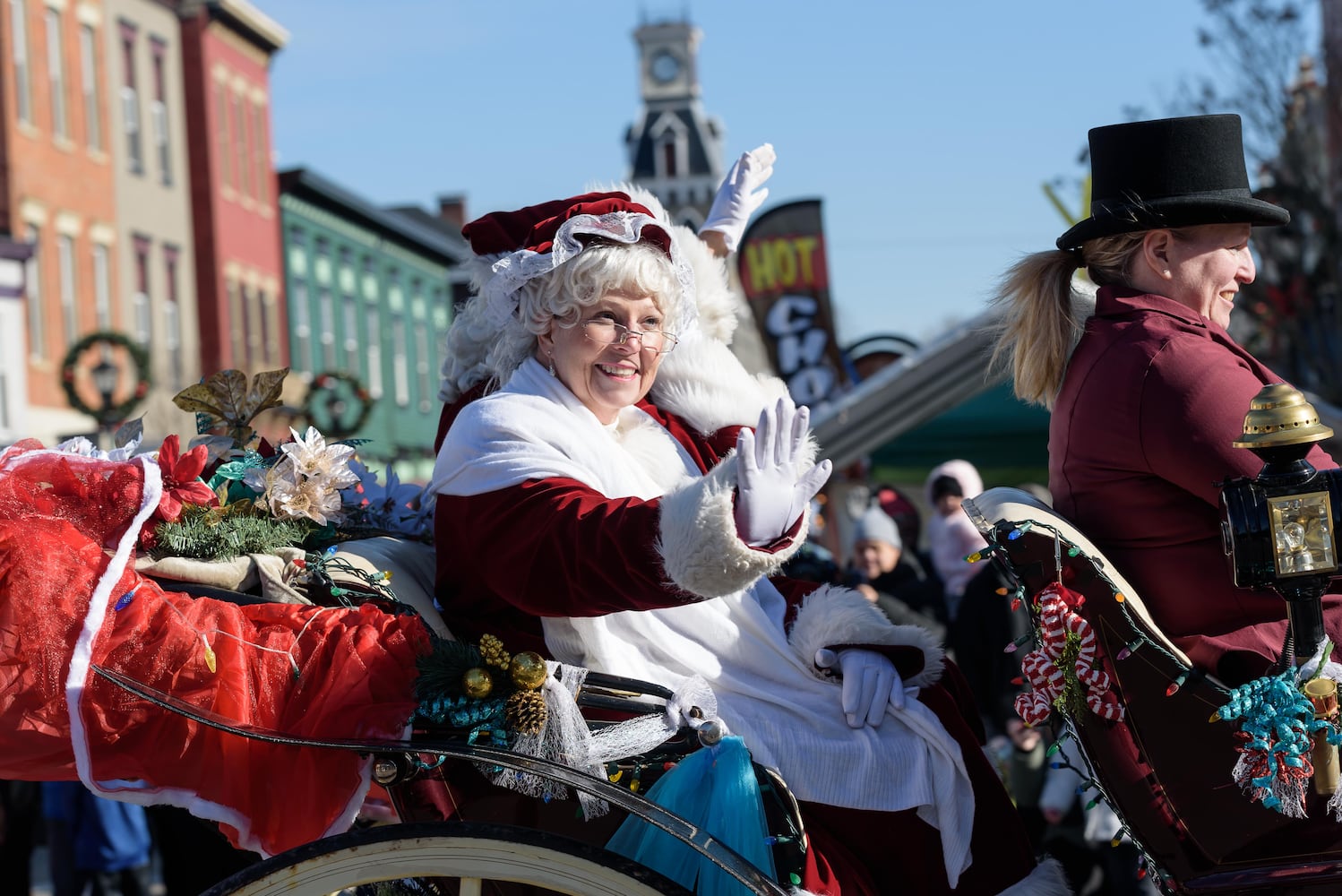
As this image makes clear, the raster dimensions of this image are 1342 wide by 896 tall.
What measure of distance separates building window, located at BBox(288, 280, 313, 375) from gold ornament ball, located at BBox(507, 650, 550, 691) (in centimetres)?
2980

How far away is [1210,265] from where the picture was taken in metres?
3.18

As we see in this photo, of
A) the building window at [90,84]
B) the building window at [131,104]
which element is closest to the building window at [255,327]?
the building window at [131,104]

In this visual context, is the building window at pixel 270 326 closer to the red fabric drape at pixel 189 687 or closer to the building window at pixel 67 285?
the building window at pixel 67 285

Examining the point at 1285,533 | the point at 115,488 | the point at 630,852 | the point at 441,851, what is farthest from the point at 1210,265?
the point at 115,488

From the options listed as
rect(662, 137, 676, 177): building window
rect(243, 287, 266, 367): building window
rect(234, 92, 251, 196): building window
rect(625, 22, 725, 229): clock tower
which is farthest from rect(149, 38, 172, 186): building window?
rect(662, 137, 676, 177): building window

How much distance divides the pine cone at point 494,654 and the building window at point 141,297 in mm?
23001

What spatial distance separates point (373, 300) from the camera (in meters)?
37.0

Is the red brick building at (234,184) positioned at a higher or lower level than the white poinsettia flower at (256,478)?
higher

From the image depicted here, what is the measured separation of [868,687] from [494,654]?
0.78 m

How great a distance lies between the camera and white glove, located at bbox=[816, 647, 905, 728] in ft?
10.5

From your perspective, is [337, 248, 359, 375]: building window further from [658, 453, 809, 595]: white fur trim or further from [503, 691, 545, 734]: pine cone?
[658, 453, 809, 595]: white fur trim

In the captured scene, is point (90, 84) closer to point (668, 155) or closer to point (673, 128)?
point (668, 155)

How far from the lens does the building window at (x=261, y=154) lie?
30.0m

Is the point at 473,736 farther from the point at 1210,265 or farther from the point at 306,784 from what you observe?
the point at 1210,265
